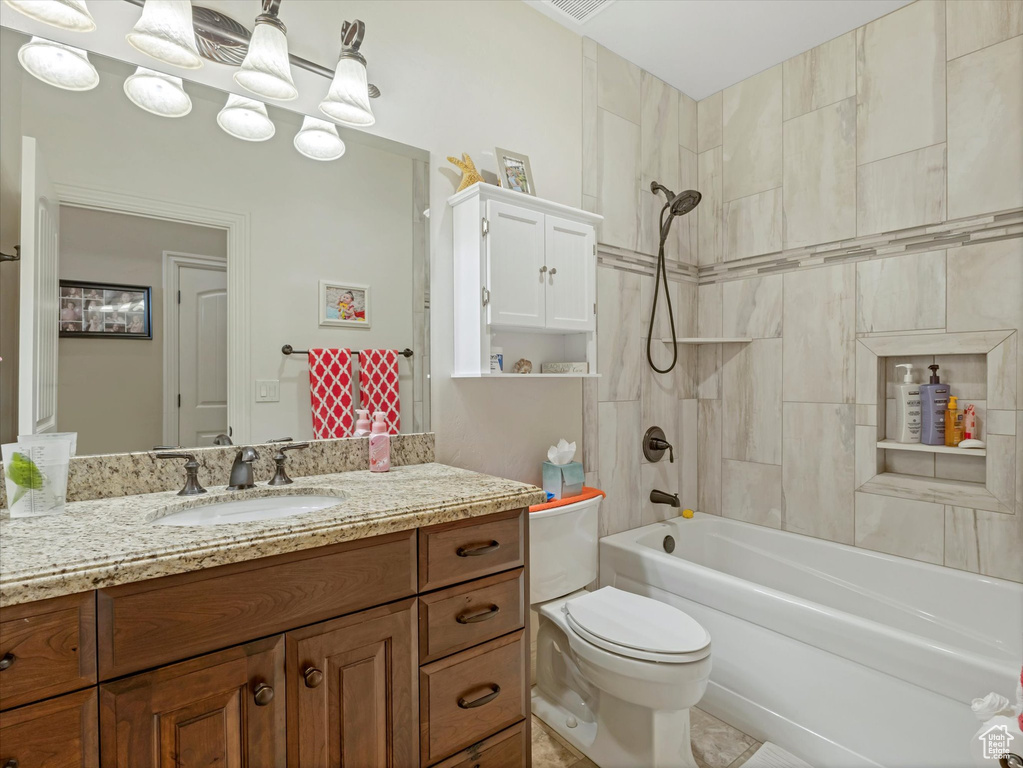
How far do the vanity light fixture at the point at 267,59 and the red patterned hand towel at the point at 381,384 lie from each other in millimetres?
790

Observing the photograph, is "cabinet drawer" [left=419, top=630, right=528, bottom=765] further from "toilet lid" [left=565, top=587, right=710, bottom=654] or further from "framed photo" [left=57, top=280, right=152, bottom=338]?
"framed photo" [left=57, top=280, right=152, bottom=338]

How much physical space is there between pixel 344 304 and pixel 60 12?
0.90 m

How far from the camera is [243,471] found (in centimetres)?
135

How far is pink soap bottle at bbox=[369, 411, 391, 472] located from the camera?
1.62 metres

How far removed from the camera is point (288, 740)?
3.26 ft

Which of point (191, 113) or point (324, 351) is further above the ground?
point (191, 113)

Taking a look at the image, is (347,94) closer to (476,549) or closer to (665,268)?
(476,549)

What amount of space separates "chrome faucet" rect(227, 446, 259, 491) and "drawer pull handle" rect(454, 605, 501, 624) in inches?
24.9

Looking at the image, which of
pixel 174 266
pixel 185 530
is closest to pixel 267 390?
pixel 174 266

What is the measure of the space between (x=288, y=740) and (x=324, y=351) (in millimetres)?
997

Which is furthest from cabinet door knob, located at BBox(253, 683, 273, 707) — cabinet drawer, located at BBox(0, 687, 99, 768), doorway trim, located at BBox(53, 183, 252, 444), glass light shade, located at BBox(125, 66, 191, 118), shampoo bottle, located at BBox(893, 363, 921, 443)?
shampoo bottle, located at BBox(893, 363, 921, 443)

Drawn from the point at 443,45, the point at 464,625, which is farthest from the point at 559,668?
the point at 443,45

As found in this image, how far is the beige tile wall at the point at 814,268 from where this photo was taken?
6.35ft

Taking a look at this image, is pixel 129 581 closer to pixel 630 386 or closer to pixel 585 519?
pixel 585 519
